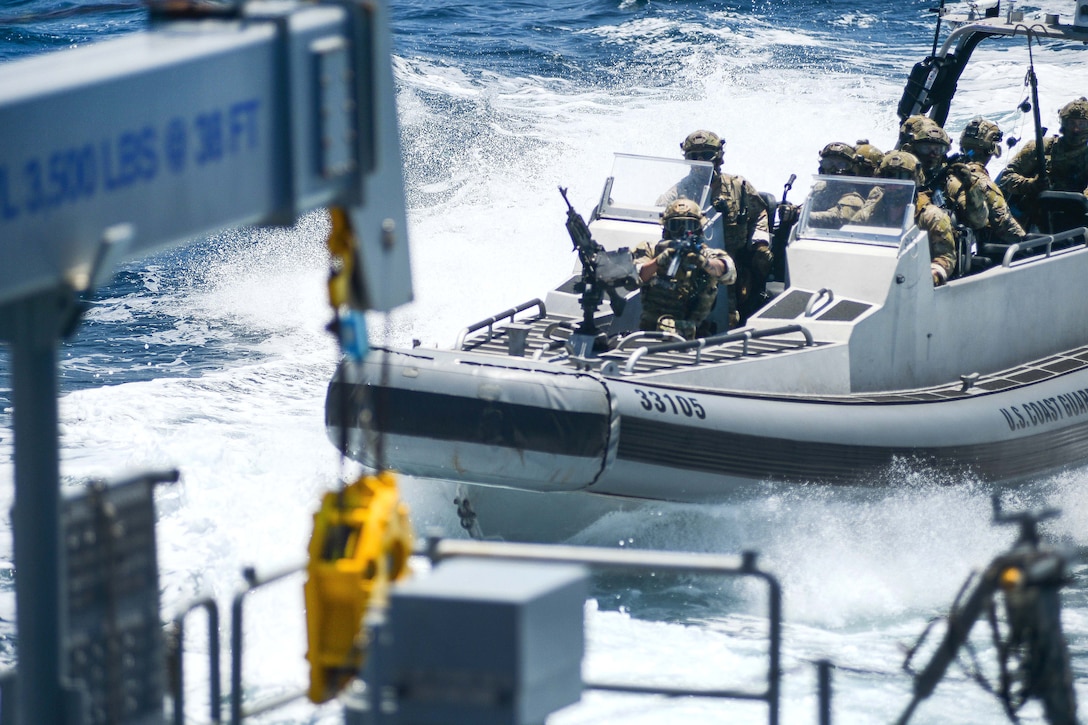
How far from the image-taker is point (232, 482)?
7715 millimetres

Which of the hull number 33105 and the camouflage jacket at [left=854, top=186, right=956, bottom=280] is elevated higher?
the camouflage jacket at [left=854, top=186, right=956, bottom=280]

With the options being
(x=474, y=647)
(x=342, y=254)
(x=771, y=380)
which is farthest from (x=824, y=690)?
(x=771, y=380)

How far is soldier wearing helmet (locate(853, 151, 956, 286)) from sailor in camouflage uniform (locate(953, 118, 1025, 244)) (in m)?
0.47

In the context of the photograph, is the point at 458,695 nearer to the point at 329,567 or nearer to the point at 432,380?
the point at 329,567

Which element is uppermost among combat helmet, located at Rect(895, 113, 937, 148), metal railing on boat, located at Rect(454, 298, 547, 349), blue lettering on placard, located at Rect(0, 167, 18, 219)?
blue lettering on placard, located at Rect(0, 167, 18, 219)

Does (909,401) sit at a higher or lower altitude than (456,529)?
higher

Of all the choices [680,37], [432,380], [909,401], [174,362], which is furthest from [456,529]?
[680,37]

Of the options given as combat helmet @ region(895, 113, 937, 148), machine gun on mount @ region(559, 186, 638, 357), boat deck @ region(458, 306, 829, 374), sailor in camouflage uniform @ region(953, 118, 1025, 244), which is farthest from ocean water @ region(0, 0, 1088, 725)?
combat helmet @ region(895, 113, 937, 148)

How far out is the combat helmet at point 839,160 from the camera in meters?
7.92

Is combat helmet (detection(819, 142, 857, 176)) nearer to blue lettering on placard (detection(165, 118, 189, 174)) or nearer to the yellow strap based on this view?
the yellow strap

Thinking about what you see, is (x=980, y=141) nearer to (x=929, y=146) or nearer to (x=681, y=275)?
(x=929, y=146)

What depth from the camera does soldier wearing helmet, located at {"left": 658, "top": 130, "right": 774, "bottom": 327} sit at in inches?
315

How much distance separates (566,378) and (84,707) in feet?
11.8

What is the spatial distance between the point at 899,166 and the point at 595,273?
1786 millimetres
